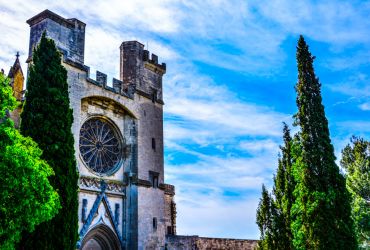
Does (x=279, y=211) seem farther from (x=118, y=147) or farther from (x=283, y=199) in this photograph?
(x=118, y=147)

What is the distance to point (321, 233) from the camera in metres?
16.8

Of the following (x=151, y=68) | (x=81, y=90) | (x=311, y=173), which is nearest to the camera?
(x=311, y=173)

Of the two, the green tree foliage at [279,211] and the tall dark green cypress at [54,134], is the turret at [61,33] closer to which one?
the tall dark green cypress at [54,134]

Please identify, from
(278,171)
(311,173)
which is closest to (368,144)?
(278,171)

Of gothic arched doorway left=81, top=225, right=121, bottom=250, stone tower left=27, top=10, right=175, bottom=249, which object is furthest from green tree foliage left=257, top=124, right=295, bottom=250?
gothic arched doorway left=81, top=225, right=121, bottom=250

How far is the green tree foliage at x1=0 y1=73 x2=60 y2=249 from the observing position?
37.0 feet

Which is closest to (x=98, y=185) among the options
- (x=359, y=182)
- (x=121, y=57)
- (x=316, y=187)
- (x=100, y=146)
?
(x=100, y=146)

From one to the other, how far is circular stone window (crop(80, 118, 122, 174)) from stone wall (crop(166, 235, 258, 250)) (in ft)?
17.0

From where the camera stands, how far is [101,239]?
2116 centimetres

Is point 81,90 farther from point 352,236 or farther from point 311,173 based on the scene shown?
point 352,236

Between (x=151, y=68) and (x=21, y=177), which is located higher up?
(x=151, y=68)

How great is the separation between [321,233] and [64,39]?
47.8 feet

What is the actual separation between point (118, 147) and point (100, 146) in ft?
3.97

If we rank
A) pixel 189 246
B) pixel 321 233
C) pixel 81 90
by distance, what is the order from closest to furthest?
pixel 321 233 → pixel 81 90 → pixel 189 246
